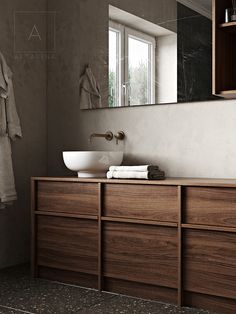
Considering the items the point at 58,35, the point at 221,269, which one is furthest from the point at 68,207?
the point at 58,35

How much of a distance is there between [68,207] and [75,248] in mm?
254

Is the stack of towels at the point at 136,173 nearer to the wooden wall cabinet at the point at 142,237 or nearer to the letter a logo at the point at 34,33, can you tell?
the wooden wall cabinet at the point at 142,237

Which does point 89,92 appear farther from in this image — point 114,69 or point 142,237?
point 142,237

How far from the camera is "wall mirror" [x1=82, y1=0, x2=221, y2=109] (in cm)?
306

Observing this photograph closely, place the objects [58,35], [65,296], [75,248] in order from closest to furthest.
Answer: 1. [65,296]
2. [75,248]
3. [58,35]

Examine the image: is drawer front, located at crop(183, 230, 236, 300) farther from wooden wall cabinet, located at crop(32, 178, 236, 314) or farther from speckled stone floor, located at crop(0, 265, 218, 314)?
speckled stone floor, located at crop(0, 265, 218, 314)

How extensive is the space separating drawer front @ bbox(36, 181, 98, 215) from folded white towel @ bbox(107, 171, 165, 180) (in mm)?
122

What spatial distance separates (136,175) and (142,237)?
353 mm

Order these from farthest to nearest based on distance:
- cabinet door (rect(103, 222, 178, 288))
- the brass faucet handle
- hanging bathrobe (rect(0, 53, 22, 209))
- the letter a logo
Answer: the letter a logo
the brass faucet handle
hanging bathrobe (rect(0, 53, 22, 209))
cabinet door (rect(103, 222, 178, 288))

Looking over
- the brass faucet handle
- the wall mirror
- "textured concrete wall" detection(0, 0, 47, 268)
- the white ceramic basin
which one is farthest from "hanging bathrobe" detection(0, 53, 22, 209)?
the brass faucet handle

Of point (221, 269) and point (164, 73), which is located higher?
point (164, 73)

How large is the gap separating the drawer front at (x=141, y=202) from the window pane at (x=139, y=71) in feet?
2.41

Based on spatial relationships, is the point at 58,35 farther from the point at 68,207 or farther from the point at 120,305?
the point at 120,305

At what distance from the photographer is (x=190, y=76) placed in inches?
122
